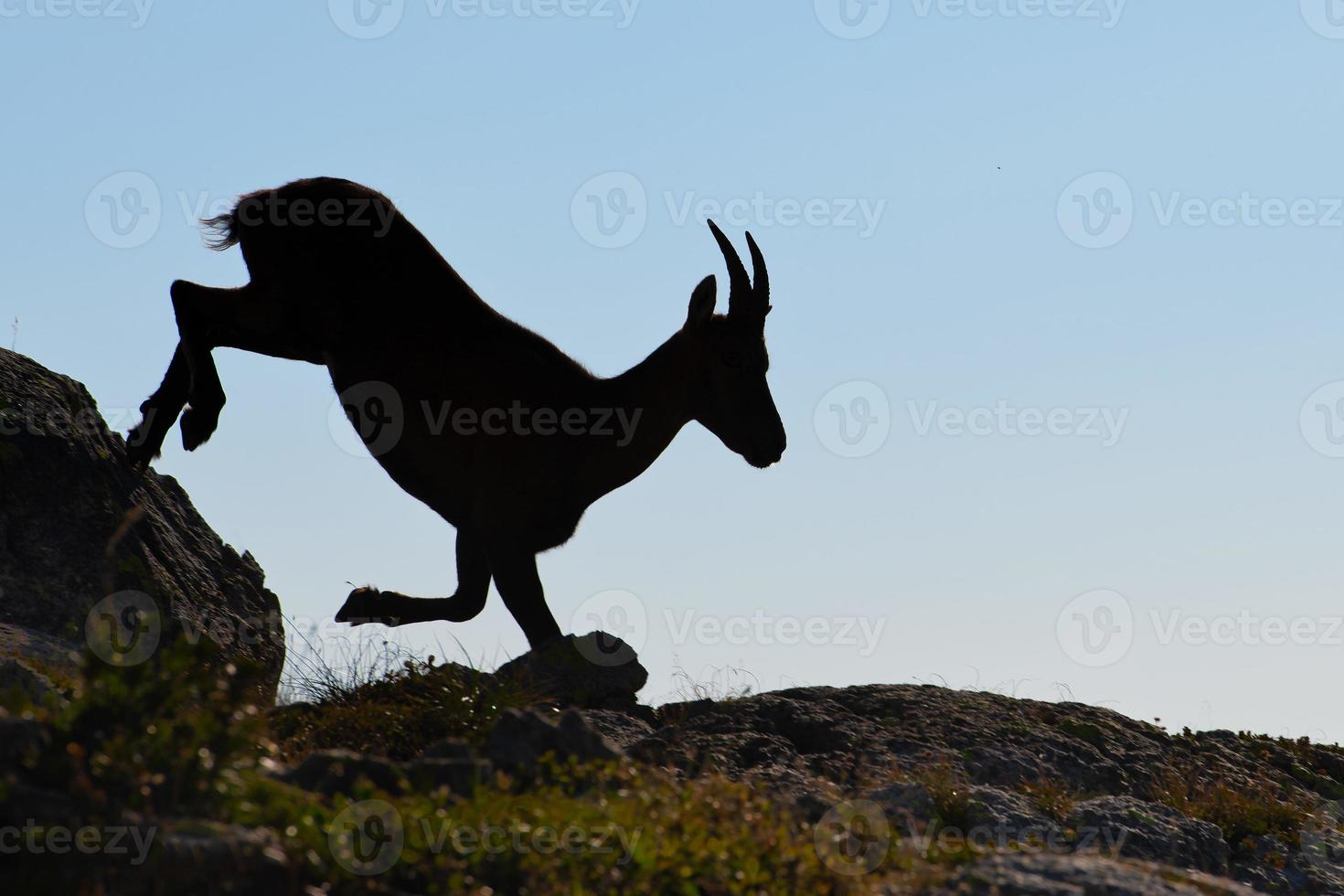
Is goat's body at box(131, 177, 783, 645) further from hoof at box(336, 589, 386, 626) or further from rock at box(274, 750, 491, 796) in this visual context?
rock at box(274, 750, 491, 796)

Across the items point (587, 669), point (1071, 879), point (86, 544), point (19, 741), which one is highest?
point (86, 544)

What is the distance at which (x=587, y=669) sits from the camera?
8789 mm

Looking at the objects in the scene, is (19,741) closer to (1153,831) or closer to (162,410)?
(162,410)

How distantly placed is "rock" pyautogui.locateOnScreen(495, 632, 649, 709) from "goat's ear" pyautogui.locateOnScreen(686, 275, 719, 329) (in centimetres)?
225

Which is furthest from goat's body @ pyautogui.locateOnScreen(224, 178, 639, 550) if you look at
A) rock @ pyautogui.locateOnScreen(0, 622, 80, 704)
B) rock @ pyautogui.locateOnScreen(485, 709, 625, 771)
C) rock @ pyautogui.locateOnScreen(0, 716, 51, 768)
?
rock @ pyautogui.locateOnScreen(0, 716, 51, 768)

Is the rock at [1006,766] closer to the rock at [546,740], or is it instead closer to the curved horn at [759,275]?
the rock at [546,740]

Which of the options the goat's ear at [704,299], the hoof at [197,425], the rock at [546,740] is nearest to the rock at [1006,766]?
the rock at [546,740]

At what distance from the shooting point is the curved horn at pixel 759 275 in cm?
966

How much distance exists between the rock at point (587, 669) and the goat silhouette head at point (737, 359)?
177 centimetres

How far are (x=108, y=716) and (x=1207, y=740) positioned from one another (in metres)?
7.75

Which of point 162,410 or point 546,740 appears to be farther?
point 162,410

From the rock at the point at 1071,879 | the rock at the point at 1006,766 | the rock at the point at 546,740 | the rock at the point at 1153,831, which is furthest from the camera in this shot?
the rock at the point at 1153,831

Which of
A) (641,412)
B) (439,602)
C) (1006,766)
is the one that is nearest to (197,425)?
(439,602)

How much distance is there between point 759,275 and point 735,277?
17cm
